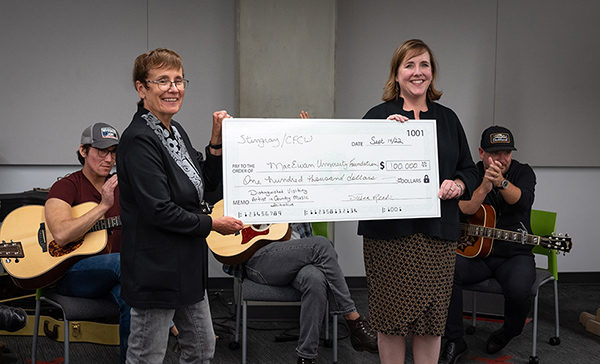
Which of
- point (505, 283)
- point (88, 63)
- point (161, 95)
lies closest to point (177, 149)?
point (161, 95)

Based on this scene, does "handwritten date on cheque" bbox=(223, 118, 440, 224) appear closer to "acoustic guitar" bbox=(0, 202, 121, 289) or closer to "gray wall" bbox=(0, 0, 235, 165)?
"acoustic guitar" bbox=(0, 202, 121, 289)

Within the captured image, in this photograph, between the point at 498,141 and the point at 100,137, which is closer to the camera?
the point at 100,137

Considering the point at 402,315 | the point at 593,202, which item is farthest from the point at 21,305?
the point at 593,202

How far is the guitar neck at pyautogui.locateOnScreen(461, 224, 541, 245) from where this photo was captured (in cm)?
323

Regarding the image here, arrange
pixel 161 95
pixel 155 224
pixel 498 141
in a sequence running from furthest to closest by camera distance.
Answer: pixel 498 141, pixel 161 95, pixel 155 224

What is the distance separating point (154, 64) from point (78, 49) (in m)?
2.88

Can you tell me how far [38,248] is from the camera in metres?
2.80

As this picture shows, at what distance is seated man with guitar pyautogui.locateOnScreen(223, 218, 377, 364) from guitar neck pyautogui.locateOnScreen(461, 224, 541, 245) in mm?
935

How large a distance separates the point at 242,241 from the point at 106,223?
79 centimetres

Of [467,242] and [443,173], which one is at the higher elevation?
[443,173]

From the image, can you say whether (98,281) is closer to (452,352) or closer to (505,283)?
(452,352)

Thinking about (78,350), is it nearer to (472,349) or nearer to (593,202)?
(472,349)

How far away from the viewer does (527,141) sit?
4941 millimetres

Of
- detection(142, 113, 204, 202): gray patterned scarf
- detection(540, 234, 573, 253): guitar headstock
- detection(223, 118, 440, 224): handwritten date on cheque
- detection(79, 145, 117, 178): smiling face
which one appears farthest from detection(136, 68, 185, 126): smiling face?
detection(540, 234, 573, 253): guitar headstock
